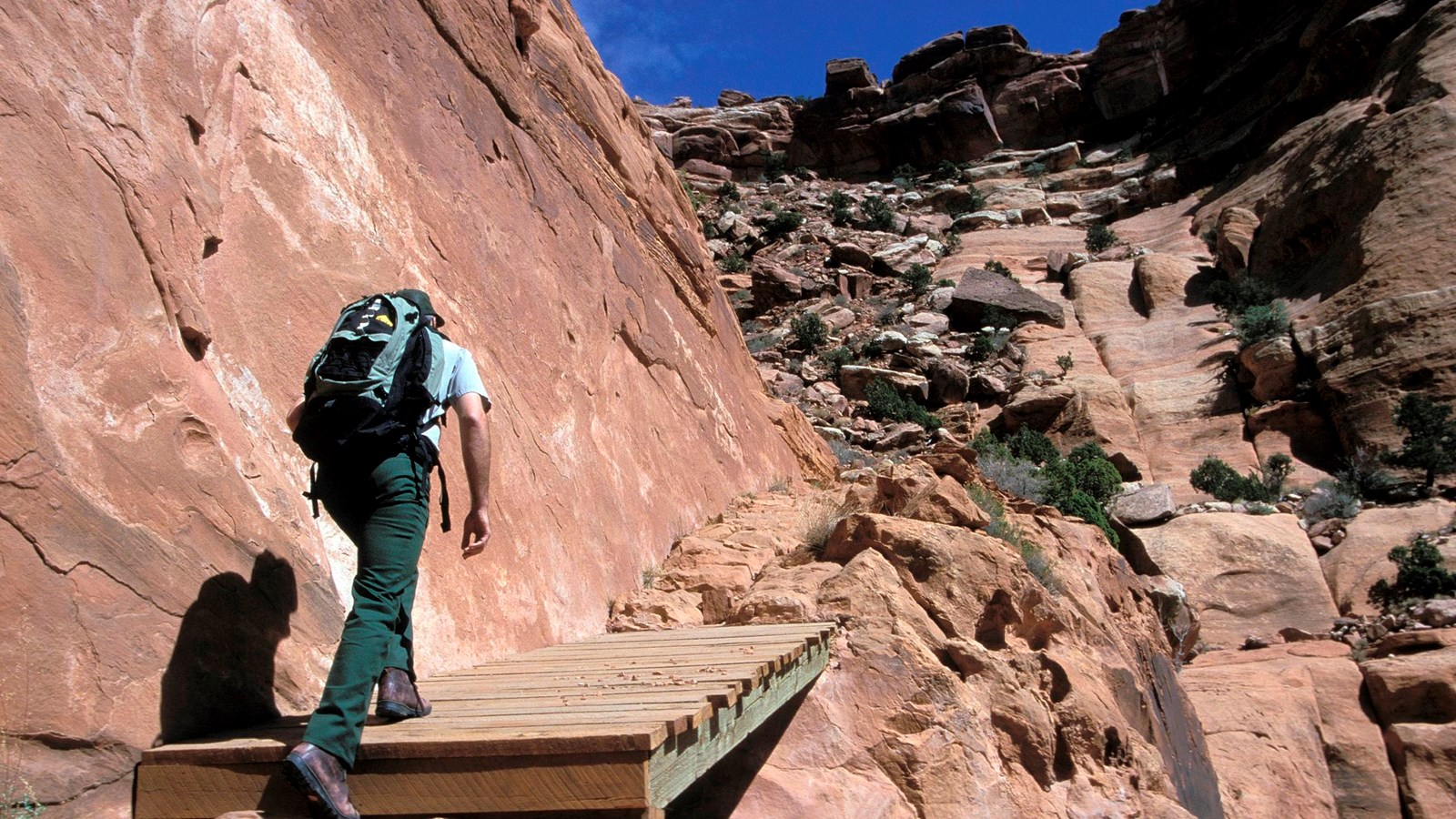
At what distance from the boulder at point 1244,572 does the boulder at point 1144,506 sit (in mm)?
892

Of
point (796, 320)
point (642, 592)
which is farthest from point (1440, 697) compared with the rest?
point (796, 320)

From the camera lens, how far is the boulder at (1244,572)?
54.4ft

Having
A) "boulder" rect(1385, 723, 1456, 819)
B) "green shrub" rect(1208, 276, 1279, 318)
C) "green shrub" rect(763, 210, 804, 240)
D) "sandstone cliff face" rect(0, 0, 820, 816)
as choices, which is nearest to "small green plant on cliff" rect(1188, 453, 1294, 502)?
"green shrub" rect(1208, 276, 1279, 318)

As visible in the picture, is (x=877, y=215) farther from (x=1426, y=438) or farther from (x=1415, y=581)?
(x=1415, y=581)

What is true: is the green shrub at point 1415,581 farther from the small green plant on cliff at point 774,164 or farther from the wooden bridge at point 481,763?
the small green plant on cliff at point 774,164

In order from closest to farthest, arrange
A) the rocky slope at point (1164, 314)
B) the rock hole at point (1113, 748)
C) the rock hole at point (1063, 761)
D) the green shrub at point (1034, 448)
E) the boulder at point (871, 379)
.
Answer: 1. the rock hole at point (1063, 761)
2. the rock hole at point (1113, 748)
3. the rocky slope at point (1164, 314)
4. the green shrub at point (1034, 448)
5. the boulder at point (871, 379)

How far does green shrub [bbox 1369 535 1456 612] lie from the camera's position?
1555 cm

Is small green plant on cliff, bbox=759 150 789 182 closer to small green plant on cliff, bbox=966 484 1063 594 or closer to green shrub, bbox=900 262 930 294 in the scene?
green shrub, bbox=900 262 930 294

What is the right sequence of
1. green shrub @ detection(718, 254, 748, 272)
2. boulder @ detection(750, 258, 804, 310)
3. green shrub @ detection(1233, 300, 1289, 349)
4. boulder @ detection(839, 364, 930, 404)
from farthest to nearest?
green shrub @ detection(718, 254, 748, 272) < boulder @ detection(750, 258, 804, 310) < boulder @ detection(839, 364, 930, 404) < green shrub @ detection(1233, 300, 1289, 349)

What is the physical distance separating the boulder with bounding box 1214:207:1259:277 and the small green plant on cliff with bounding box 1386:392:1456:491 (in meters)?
8.98

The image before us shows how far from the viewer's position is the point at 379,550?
2861mm

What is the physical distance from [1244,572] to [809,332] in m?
12.7

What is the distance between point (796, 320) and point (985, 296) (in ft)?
19.2

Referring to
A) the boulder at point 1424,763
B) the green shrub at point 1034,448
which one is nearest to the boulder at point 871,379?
the green shrub at point 1034,448
